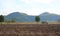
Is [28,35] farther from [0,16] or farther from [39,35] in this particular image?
[0,16]

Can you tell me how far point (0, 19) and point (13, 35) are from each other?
65949mm

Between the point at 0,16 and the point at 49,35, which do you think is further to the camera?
the point at 0,16

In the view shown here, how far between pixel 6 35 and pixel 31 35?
2.36 metres

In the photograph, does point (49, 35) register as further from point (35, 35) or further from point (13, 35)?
point (13, 35)

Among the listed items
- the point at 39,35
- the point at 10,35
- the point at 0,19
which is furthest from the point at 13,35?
the point at 0,19

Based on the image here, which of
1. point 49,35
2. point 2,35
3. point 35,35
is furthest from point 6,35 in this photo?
point 49,35

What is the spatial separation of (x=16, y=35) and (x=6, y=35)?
1.04 metres

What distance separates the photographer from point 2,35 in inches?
675

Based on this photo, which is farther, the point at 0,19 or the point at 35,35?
the point at 0,19

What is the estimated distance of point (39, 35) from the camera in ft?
56.4

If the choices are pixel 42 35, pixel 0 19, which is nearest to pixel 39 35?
pixel 42 35

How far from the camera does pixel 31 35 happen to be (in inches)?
674

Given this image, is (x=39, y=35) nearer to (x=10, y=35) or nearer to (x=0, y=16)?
(x=10, y=35)

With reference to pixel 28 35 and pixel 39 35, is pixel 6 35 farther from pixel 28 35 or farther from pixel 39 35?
pixel 39 35
